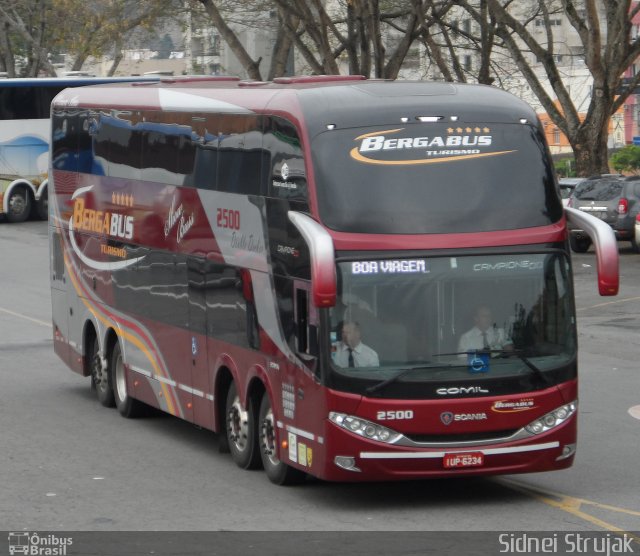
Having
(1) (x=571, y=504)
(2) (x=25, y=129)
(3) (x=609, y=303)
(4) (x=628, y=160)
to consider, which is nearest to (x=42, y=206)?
(2) (x=25, y=129)

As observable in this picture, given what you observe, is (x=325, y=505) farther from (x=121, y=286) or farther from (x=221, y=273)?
(x=121, y=286)

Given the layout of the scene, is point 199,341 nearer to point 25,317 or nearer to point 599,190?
point 25,317

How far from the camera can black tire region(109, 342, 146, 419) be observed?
1741 centimetres

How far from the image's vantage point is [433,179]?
38.8ft

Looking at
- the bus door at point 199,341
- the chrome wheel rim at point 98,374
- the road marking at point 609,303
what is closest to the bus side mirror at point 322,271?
the bus door at point 199,341

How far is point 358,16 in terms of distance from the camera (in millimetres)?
37469

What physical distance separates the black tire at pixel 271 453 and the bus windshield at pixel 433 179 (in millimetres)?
2189

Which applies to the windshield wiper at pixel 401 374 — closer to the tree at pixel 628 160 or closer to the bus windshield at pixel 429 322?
the bus windshield at pixel 429 322

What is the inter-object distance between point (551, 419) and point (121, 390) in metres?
7.19

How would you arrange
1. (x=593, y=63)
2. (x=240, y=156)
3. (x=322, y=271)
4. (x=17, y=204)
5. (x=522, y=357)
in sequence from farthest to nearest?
(x=17, y=204) < (x=593, y=63) < (x=240, y=156) < (x=522, y=357) < (x=322, y=271)

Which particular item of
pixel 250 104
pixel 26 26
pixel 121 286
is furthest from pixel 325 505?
pixel 26 26

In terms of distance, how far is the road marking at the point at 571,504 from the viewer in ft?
35.8

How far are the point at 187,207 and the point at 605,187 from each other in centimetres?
2257
